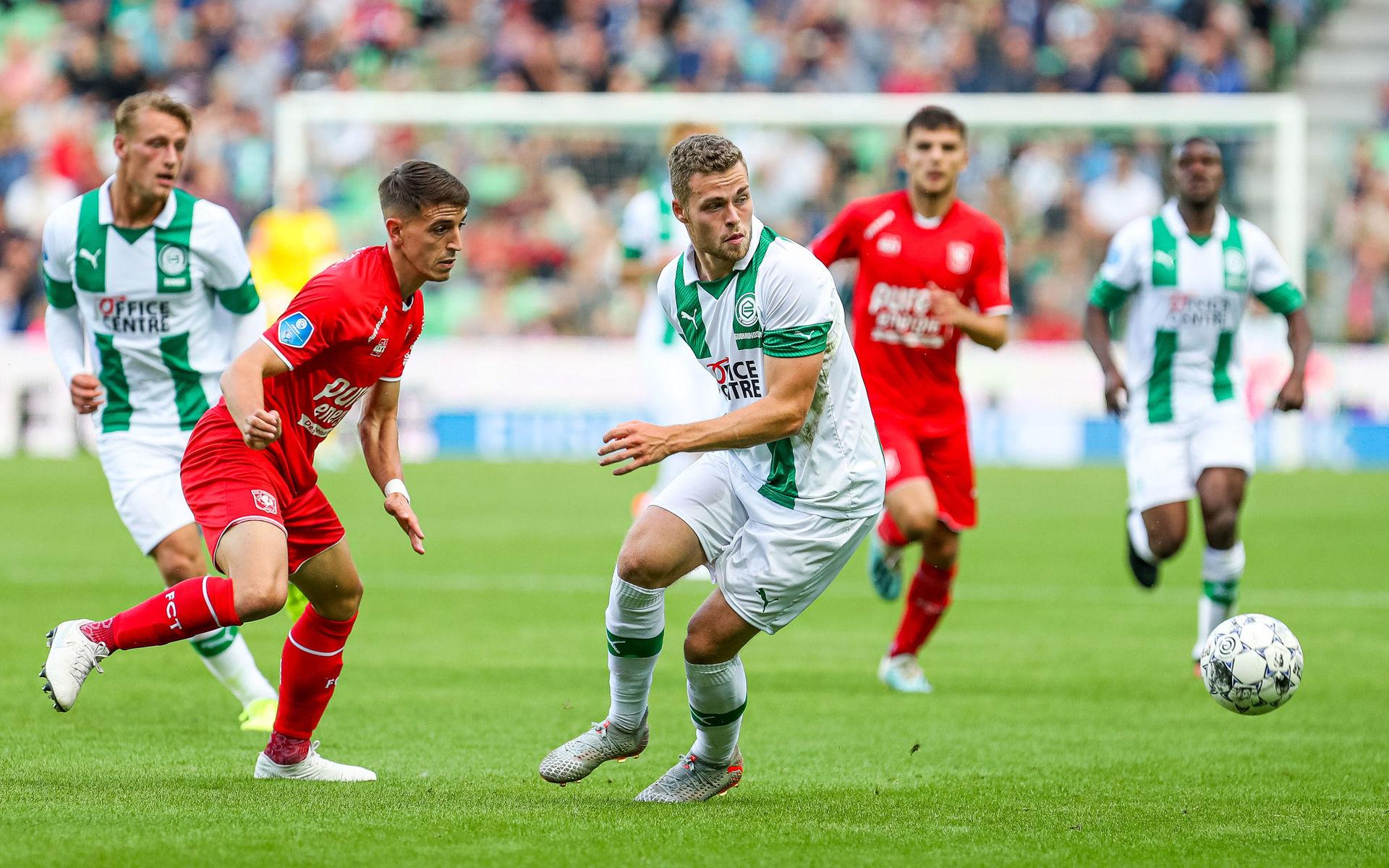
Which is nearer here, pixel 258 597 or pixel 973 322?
pixel 258 597

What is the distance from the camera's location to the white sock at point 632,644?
602 centimetres

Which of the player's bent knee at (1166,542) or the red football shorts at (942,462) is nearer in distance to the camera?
the red football shorts at (942,462)

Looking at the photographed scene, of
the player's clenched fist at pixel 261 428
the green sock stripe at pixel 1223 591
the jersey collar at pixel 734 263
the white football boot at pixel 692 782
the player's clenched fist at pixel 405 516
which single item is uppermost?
the jersey collar at pixel 734 263

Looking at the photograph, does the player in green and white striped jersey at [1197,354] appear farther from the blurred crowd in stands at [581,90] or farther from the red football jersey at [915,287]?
the blurred crowd in stands at [581,90]

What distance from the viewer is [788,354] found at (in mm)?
5816

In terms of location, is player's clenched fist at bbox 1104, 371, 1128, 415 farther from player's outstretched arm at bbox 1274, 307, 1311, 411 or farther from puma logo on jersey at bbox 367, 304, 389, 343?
puma logo on jersey at bbox 367, 304, 389, 343

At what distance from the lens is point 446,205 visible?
239 inches

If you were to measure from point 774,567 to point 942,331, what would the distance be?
11.6 feet

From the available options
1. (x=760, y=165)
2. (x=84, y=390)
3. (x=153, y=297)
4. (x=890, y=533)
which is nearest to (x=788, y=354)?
(x=84, y=390)

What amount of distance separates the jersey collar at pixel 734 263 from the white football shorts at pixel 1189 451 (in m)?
4.31

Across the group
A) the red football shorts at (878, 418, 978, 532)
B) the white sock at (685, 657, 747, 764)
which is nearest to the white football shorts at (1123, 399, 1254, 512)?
the red football shorts at (878, 418, 978, 532)

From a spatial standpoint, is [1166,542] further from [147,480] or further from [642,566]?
[147,480]

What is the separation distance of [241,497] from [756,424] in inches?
66.9

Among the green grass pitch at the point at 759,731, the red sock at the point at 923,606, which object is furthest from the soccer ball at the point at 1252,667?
the red sock at the point at 923,606
